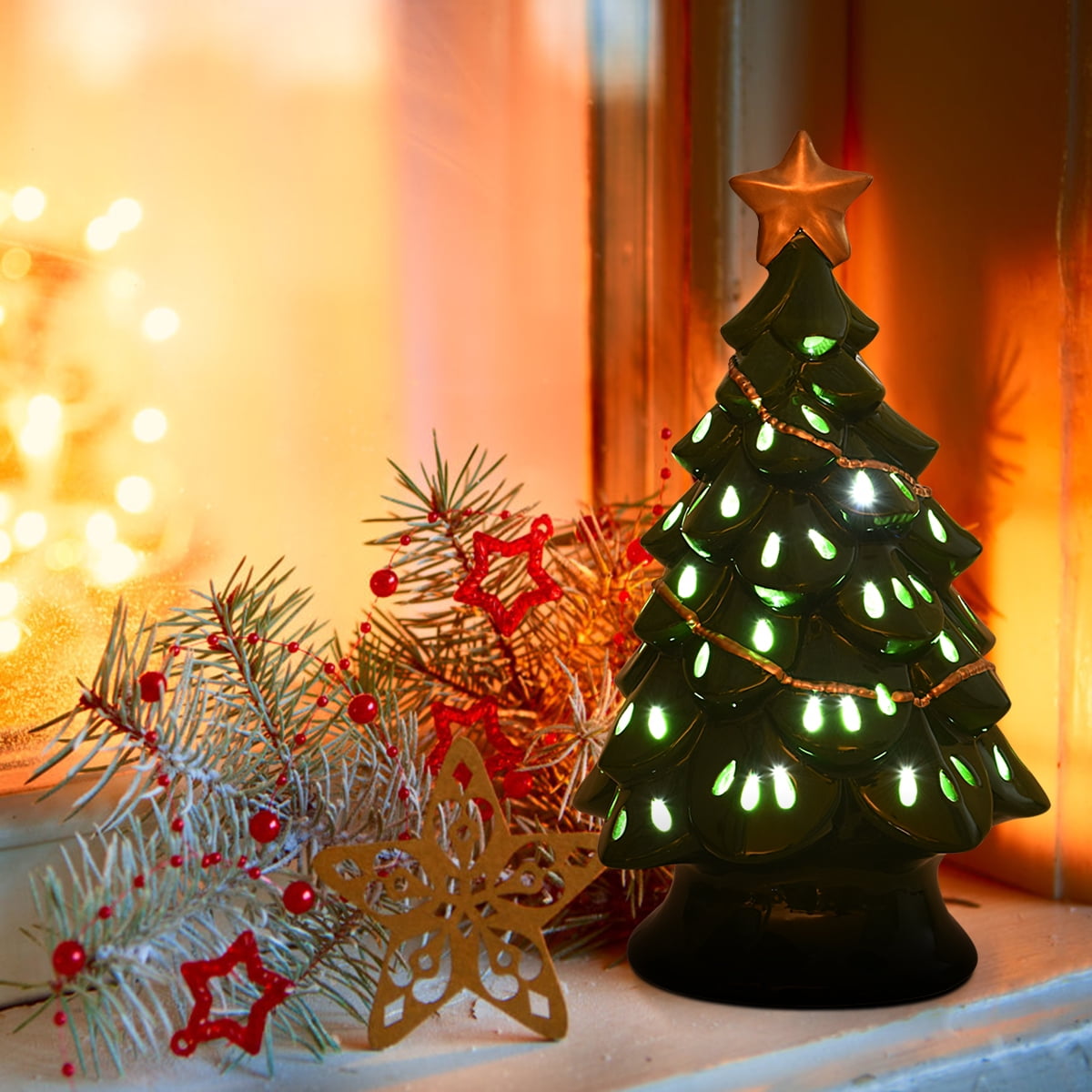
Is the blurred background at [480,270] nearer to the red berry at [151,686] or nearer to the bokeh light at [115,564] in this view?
the bokeh light at [115,564]

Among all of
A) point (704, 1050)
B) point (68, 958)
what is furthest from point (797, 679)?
point (68, 958)

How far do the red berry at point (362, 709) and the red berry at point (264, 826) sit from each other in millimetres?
53

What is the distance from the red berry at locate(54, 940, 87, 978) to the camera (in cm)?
41

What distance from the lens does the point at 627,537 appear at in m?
0.69

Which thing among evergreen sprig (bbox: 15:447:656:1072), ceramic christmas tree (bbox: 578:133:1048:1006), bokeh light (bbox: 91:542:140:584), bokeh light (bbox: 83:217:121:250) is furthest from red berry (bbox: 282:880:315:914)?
bokeh light (bbox: 83:217:121:250)

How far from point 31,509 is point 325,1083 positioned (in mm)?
303

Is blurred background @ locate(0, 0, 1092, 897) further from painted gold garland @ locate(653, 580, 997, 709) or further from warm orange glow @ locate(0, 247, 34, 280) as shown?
painted gold garland @ locate(653, 580, 997, 709)

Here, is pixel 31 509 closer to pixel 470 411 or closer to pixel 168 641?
pixel 168 641

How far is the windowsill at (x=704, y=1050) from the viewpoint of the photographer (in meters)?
0.47

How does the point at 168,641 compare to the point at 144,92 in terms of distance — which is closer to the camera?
the point at 168,641

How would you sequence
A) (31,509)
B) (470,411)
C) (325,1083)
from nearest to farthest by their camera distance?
(325,1083) → (31,509) → (470,411)

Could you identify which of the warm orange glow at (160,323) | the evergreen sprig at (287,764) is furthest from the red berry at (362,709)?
the warm orange glow at (160,323)

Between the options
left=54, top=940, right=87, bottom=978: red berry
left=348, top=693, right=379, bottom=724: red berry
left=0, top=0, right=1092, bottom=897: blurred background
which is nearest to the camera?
left=54, top=940, right=87, bottom=978: red berry

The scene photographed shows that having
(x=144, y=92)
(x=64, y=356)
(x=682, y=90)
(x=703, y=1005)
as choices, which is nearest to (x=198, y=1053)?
(x=703, y=1005)
